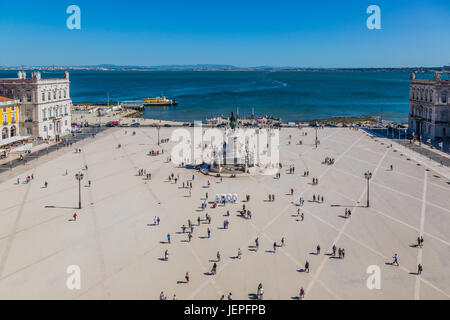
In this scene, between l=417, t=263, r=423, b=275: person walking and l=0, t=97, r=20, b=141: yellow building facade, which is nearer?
l=417, t=263, r=423, b=275: person walking

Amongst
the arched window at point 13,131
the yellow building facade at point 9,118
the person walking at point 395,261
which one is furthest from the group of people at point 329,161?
the arched window at point 13,131

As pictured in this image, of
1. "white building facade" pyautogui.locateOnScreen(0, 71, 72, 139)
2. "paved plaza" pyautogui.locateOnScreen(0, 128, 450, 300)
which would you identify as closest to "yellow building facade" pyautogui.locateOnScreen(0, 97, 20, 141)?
"white building facade" pyautogui.locateOnScreen(0, 71, 72, 139)

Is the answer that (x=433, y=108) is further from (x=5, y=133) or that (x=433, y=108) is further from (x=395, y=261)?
(x=5, y=133)

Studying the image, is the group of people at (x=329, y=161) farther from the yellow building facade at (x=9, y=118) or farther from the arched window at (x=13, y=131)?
the arched window at (x=13, y=131)

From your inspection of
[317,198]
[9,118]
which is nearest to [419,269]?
[317,198]

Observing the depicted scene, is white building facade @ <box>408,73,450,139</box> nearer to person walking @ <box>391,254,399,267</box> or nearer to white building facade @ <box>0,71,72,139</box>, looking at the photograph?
person walking @ <box>391,254,399,267</box>

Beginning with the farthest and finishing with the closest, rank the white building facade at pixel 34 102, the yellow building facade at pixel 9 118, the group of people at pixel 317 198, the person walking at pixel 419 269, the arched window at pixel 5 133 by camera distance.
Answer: the white building facade at pixel 34 102 → the arched window at pixel 5 133 → the yellow building facade at pixel 9 118 → the group of people at pixel 317 198 → the person walking at pixel 419 269
